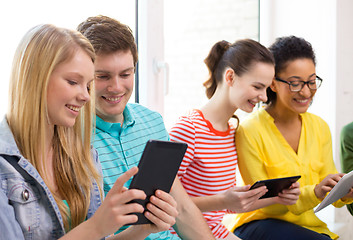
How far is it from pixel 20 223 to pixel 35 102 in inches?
11.1

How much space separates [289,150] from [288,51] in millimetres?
446

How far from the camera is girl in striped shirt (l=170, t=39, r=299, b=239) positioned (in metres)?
1.91

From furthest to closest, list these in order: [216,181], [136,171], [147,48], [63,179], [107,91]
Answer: [147,48] < [216,181] < [107,91] < [63,179] < [136,171]

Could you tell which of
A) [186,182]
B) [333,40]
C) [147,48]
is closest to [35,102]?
[186,182]

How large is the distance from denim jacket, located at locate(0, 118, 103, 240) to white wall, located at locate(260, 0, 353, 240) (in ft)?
7.13

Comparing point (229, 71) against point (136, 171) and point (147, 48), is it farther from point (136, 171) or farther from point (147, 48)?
point (136, 171)

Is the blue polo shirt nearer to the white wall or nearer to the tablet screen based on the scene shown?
the tablet screen

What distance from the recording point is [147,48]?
2.18 meters

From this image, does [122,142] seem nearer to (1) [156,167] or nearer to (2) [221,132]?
(1) [156,167]

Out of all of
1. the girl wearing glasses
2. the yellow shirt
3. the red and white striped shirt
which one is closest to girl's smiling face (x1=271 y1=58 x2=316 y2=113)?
the girl wearing glasses

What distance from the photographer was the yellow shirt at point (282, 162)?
2049mm

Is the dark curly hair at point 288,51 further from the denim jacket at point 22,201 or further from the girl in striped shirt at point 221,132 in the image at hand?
the denim jacket at point 22,201

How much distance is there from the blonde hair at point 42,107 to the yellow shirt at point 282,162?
921mm

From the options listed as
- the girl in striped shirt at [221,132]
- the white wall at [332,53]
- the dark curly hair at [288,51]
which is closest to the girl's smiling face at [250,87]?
the girl in striped shirt at [221,132]
